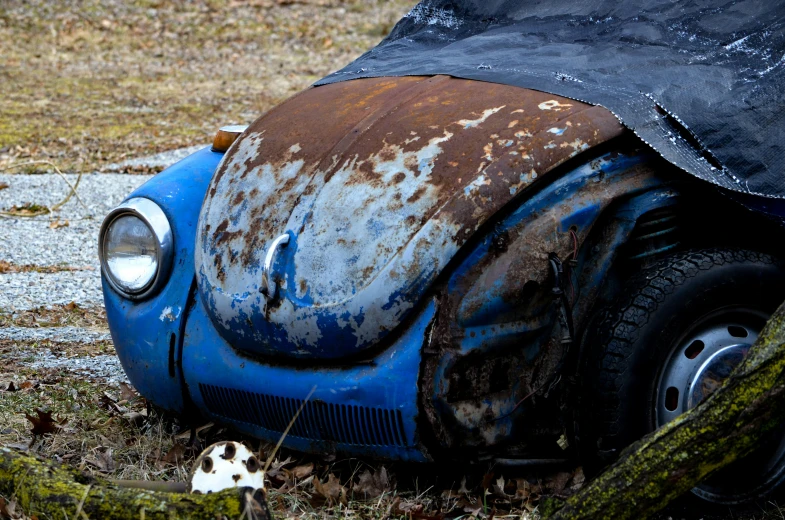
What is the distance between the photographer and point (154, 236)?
3.09 m

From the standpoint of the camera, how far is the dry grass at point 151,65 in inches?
418

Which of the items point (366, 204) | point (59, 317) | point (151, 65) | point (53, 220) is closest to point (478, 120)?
point (366, 204)

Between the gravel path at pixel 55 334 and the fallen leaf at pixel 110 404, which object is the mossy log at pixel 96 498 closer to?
the fallen leaf at pixel 110 404

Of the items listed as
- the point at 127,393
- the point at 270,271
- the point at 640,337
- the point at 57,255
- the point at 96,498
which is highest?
the point at 640,337

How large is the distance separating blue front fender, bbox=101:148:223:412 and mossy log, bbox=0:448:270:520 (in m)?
0.60

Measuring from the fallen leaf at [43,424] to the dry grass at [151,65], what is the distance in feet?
20.5

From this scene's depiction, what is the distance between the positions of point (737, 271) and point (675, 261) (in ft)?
0.58

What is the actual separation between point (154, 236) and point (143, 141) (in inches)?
302

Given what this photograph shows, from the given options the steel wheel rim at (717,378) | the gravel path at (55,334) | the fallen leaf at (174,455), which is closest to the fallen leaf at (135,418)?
the fallen leaf at (174,455)

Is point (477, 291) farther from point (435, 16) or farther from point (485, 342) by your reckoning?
point (435, 16)

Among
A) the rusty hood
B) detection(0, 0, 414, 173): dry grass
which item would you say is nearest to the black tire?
the rusty hood

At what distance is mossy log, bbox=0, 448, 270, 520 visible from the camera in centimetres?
223

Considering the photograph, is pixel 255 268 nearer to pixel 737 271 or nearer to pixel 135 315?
pixel 135 315

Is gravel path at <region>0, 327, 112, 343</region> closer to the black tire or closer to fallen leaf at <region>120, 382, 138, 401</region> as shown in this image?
fallen leaf at <region>120, 382, 138, 401</region>
